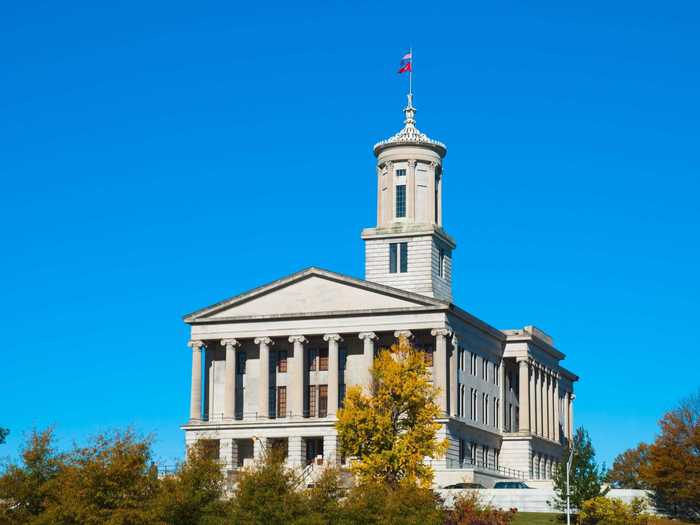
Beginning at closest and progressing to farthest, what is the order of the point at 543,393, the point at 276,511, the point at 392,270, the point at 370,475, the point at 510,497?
the point at 276,511 < the point at 370,475 < the point at 510,497 < the point at 392,270 < the point at 543,393

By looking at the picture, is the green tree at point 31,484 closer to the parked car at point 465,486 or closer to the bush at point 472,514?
the bush at point 472,514

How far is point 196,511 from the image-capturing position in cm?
7781

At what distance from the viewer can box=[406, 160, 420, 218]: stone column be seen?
135m

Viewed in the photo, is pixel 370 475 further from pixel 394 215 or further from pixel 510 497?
pixel 394 215

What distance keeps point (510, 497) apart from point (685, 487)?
494 inches

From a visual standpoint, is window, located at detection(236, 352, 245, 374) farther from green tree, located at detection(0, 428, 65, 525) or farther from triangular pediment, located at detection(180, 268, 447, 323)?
green tree, located at detection(0, 428, 65, 525)

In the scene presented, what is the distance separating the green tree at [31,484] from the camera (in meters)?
76.7

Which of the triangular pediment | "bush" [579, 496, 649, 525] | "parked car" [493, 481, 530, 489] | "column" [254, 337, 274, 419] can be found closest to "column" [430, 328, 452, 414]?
the triangular pediment

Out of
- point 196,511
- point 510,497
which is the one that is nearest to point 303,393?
point 510,497

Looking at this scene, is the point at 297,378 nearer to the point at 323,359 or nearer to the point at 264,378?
the point at 264,378

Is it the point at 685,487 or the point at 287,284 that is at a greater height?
the point at 287,284

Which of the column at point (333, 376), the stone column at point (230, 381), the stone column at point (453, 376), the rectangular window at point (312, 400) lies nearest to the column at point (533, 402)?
the stone column at point (453, 376)

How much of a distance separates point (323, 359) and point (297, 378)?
3.90 m

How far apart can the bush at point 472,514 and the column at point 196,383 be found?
41907 mm
